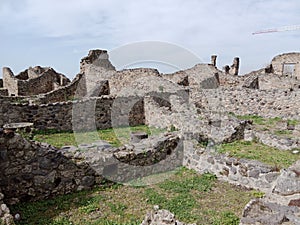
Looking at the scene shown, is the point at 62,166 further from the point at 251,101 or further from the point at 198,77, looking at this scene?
the point at 198,77

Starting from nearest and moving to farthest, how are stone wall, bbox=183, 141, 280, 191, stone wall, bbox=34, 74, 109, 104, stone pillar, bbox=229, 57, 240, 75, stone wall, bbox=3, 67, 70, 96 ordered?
stone wall, bbox=183, 141, 280, 191
stone wall, bbox=34, 74, 109, 104
stone wall, bbox=3, 67, 70, 96
stone pillar, bbox=229, 57, 240, 75

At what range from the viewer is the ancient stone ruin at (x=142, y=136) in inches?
254

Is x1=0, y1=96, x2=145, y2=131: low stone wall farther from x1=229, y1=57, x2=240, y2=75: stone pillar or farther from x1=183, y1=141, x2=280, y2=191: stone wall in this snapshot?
x1=229, y1=57, x2=240, y2=75: stone pillar

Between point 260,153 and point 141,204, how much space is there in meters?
4.75

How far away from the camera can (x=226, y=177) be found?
781 cm

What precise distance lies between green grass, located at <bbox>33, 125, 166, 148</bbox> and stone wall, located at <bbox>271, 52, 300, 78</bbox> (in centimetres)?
2516

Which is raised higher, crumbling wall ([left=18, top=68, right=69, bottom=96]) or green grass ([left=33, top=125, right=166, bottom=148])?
crumbling wall ([left=18, top=68, right=69, bottom=96])

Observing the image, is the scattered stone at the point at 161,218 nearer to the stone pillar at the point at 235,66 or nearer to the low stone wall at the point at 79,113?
the low stone wall at the point at 79,113

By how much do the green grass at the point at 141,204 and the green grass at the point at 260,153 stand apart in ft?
6.47

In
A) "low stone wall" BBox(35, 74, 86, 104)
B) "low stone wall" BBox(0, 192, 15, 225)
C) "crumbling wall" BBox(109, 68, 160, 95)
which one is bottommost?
"low stone wall" BBox(0, 192, 15, 225)

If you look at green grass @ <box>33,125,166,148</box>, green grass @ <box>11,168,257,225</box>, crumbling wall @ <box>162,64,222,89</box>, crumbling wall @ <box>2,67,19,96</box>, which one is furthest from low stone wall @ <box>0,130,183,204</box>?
crumbling wall @ <box>2,67,19,96</box>

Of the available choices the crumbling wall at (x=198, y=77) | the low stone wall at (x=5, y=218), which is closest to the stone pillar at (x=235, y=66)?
the crumbling wall at (x=198, y=77)

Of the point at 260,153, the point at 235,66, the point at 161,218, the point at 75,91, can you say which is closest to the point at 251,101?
the point at 260,153

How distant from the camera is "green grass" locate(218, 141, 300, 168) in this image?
8.90 metres
